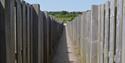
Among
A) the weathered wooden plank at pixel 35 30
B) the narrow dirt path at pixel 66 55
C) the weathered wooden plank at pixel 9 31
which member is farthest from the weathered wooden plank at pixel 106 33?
the narrow dirt path at pixel 66 55

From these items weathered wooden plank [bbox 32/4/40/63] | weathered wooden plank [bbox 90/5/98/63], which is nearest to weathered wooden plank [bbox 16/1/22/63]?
weathered wooden plank [bbox 32/4/40/63]

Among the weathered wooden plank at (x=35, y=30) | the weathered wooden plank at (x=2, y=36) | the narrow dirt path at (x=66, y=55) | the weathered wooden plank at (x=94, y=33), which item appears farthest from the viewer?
the narrow dirt path at (x=66, y=55)

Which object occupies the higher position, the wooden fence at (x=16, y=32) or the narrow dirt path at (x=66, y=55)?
the wooden fence at (x=16, y=32)

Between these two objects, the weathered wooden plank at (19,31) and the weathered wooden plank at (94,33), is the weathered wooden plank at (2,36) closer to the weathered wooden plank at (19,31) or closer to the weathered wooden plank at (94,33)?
the weathered wooden plank at (19,31)

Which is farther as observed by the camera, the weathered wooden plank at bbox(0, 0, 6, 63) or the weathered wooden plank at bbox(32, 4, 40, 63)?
the weathered wooden plank at bbox(32, 4, 40, 63)

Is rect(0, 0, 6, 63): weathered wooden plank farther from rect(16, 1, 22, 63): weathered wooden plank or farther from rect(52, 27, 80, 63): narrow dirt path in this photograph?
rect(52, 27, 80, 63): narrow dirt path

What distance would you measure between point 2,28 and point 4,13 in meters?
0.16

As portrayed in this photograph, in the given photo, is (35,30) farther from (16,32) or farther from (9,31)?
(9,31)

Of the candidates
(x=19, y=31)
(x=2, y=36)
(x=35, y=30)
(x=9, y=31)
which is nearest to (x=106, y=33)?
(x=19, y=31)

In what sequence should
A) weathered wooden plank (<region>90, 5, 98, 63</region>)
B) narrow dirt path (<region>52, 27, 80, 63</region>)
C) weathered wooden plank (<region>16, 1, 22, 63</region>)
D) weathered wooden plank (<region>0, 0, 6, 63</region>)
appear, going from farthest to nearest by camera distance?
narrow dirt path (<region>52, 27, 80, 63</region>)
weathered wooden plank (<region>90, 5, 98, 63</region>)
weathered wooden plank (<region>16, 1, 22, 63</region>)
weathered wooden plank (<region>0, 0, 6, 63</region>)

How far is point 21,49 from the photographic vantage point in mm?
5035

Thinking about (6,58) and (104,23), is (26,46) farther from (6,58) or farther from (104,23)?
(6,58)

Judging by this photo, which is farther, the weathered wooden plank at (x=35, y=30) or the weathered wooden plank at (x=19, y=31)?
the weathered wooden plank at (x=35, y=30)

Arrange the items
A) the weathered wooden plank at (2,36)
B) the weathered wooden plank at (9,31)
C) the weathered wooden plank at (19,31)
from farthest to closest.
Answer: the weathered wooden plank at (19,31) < the weathered wooden plank at (9,31) < the weathered wooden plank at (2,36)
